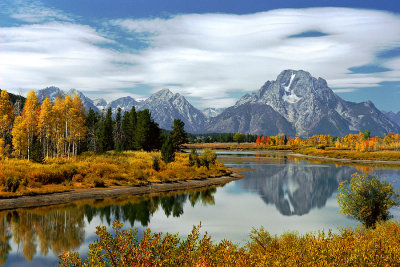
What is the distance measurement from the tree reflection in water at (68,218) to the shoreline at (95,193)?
2.09 metres

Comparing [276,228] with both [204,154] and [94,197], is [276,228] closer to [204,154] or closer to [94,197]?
[94,197]

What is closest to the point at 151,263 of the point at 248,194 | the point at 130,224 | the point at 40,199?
the point at 130,224

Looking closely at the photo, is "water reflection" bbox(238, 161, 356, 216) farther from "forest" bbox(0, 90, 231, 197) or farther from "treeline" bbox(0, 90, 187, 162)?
"treeline" bbox(0, 90, 187, 162)

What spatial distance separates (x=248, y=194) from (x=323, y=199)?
11.8m

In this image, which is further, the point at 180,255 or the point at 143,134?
the point at 143,134

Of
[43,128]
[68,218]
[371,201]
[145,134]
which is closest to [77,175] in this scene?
[68,218]

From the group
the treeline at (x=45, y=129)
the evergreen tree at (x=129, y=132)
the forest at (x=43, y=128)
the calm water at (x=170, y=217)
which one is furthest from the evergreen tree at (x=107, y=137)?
the calm water at (x=170, y=217)

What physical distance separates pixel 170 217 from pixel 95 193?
13928mm

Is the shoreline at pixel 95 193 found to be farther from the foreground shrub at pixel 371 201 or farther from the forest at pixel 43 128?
the foreground shrub at pixel 371 201

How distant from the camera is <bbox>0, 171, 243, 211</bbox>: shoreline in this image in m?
36.9

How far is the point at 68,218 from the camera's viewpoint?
3225 cm

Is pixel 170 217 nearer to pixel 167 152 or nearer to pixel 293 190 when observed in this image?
pixel 293 190

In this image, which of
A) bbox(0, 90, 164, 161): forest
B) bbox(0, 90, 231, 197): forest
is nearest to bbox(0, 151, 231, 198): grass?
bbox(0, 90, 231, 197): forest

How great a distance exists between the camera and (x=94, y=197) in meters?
43.2
